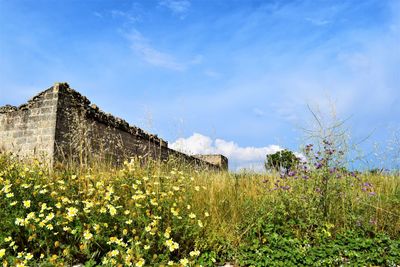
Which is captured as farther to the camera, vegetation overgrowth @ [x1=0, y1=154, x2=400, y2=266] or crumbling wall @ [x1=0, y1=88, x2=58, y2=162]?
crumbling wall @ [x1=0, y1=88, x2=58, y2=162]

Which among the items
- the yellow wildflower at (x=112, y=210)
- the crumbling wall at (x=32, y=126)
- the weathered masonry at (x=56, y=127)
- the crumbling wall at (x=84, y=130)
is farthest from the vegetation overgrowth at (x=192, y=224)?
the crumbling wall at (x=32, y=126)

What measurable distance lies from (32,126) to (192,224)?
792 cm

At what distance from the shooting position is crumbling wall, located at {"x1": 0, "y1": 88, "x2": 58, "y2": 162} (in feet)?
34.2

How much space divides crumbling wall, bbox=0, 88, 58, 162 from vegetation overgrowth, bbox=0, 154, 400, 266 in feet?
16.6

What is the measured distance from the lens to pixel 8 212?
4.56 meters

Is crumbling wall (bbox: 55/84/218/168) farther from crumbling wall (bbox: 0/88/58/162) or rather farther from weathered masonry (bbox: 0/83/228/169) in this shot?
crumbling wall (bbox: 0/88/58/162)

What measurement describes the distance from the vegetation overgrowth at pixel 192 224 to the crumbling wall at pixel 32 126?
5.04 meters

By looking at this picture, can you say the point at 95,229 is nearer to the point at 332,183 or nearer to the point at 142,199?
the point at 142,199

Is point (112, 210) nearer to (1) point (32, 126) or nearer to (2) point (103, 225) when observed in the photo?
(2) point (103, 225)

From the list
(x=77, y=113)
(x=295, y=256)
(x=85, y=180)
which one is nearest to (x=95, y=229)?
(x=85, y=180)

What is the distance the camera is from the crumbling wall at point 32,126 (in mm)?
10414

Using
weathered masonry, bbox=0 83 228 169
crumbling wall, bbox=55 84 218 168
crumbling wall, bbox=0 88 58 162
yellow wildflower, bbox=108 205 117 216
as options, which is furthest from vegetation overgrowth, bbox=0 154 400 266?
crumbling wall, bbox=0 88 58 162

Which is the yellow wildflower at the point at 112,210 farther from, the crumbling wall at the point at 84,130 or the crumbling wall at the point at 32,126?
the crumbling wall at the point at 32,126

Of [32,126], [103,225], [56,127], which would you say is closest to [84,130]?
[56,127]
